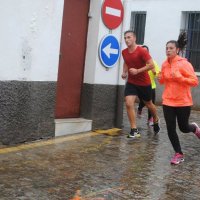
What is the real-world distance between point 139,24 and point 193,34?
1.87 meters

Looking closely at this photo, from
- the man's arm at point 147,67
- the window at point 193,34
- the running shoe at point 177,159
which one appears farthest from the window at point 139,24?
the running shoe at point 177,159

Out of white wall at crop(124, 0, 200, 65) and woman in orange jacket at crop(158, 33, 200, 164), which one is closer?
woman in orange jacket at crop(158, 33, 200, 164)

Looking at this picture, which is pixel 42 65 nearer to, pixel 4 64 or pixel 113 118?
pixel 4 64

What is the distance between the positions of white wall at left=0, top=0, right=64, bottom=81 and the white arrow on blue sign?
1141mm

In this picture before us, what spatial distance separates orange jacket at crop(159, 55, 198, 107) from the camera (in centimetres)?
642

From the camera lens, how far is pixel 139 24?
1468cm

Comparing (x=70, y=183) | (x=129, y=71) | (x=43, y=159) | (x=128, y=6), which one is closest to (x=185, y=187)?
(x=70, y=183)

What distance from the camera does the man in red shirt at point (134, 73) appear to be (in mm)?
7902

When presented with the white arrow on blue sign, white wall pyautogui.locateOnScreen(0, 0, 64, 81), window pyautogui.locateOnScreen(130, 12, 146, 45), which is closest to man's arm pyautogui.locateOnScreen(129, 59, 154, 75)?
the white arrow on blue sign

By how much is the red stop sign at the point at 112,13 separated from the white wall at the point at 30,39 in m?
1.12

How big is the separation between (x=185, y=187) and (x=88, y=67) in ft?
11.4

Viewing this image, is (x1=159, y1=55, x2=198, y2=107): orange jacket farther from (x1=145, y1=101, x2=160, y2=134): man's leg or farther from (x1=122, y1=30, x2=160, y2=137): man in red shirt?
(x1=145, y1=101, x2=160, y2=134): man's leg

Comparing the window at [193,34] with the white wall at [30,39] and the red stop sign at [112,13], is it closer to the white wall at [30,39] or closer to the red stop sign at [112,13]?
the red stop sign at [112,13]

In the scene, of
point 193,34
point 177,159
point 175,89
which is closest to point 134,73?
point 175,89
